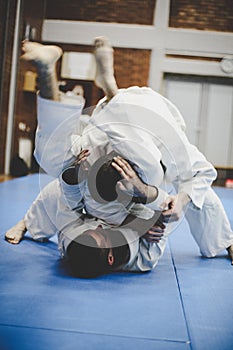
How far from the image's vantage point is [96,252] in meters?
1.83

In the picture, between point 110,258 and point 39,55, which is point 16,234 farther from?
point 39,55

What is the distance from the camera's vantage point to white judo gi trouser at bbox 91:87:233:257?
5.69 ft

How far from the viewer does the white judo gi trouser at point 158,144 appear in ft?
5.69

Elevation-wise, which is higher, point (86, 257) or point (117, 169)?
point (117, 169)

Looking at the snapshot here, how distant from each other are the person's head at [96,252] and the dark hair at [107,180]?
18cm

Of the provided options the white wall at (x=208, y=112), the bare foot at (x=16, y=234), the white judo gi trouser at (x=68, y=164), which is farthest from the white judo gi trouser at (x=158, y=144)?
the white wall at (x=208, y=112)

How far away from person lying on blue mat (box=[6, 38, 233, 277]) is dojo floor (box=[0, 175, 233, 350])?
0.15 metres

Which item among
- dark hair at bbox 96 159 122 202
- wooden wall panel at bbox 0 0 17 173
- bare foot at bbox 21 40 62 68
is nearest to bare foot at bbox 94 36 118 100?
dark hair at bbox 96 159 122 202

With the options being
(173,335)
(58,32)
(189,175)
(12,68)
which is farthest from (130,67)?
(173,335)

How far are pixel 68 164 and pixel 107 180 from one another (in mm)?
180

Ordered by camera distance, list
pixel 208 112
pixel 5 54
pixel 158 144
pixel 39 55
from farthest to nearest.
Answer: pixel 208 112
pixel 5 54
pixel 158 144
pixel 39 55

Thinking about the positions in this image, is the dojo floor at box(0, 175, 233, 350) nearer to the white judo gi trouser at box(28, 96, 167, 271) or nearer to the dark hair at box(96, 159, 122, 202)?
the white judo gi trouser at box(28, 96, 167, 271)

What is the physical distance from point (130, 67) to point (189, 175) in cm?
713

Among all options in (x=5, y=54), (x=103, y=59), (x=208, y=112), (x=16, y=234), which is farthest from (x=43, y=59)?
→ (x=208, y=112)
